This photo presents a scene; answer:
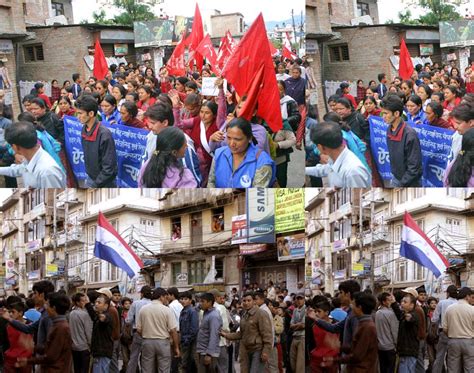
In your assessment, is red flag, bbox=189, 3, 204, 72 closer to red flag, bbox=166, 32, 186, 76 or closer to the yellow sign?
red flag, bbox=166, 32, 186, 76

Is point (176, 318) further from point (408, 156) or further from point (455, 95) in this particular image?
point (455, 95)

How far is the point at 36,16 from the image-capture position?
456 inches

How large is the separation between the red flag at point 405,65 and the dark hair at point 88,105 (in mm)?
3665

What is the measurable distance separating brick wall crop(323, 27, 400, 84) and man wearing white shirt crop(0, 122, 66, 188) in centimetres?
340

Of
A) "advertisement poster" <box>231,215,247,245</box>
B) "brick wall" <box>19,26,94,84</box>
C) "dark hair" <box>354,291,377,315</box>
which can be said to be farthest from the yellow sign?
"brick wall" <box>19,26,94,84</box>

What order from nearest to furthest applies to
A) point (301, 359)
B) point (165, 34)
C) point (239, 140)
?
point (301, 359) < point (239, 140) < point (165, 34)

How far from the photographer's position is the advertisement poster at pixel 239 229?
9.87 m

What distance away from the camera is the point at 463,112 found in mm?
11555

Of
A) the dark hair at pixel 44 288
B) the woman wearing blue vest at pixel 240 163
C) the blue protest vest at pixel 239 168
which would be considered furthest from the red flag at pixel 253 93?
the dark hair at pixel 44 288

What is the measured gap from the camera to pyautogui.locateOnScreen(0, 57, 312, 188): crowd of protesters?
10.7 m

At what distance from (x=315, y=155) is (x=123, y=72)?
8.07 ft

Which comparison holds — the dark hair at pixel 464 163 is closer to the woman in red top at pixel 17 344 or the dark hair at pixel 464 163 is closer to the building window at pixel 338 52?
the building window at pixel 338 52

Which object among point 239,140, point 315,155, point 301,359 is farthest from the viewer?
point 315,155

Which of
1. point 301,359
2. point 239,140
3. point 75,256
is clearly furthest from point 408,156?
point 75,256
